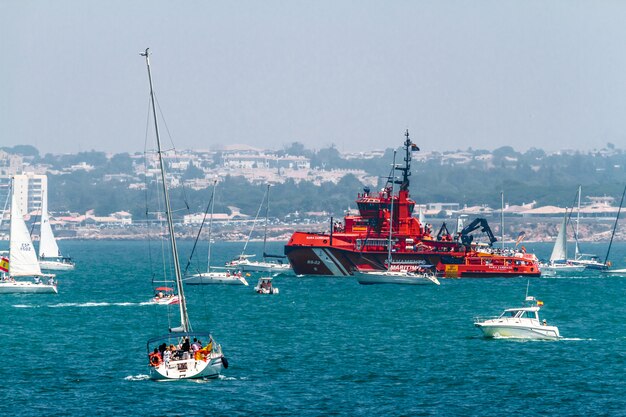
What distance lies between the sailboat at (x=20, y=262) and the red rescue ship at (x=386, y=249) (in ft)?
136

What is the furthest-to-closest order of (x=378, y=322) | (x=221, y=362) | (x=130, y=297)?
(x=130, y=297), (x=378, y=322), (x=221, y=362)

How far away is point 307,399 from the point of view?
219ft

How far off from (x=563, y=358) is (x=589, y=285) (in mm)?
79568

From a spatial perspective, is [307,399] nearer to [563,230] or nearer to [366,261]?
[366,261]

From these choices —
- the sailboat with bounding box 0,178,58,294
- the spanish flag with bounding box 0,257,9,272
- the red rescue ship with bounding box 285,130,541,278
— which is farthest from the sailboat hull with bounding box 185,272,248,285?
the spanish flag with bounding box 0,257,9,272

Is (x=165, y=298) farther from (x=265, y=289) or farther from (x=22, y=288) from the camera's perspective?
(x=265, y=289)

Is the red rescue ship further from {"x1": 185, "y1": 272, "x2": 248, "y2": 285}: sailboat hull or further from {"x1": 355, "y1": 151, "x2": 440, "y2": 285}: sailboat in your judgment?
{"x1": 185, "y1": 272, "x2": 248, "y2": 285}: sailboat hull

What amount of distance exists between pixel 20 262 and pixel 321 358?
56.8m

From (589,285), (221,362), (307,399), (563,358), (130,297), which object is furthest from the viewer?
(589,285)

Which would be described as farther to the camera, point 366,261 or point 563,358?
point 366,261

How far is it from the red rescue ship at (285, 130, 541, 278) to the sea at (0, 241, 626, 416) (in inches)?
1156

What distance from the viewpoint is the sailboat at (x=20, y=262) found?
12862 centimetres

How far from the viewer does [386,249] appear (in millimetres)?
164500

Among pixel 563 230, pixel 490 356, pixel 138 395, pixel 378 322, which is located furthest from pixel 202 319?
pixel 563 230
